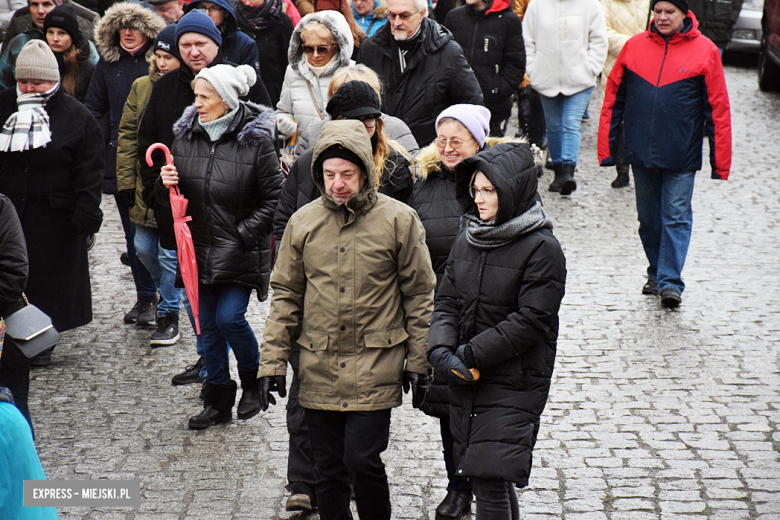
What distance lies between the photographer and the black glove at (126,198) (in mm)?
7254

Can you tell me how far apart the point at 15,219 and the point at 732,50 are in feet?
51.7

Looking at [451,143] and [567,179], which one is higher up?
[451,143]

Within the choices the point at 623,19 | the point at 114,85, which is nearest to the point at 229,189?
the point at 114,85

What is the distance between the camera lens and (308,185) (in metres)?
5.09

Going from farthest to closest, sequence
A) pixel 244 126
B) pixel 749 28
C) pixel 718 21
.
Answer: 1. pixel 749 28
2. pixel 718 21
3. pixel 244 126

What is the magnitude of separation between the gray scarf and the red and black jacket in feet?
13.1

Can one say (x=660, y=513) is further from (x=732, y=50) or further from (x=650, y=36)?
(x=732, y=50)

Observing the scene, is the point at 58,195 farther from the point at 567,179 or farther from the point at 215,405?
the point at 567,179

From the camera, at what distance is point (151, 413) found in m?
6.13

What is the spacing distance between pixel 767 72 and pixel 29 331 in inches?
527

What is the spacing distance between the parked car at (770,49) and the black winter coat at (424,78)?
9.53m

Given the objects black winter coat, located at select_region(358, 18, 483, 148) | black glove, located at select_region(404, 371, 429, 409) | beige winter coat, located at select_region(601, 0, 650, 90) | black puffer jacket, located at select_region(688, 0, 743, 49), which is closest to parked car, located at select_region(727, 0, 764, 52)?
black puffer jacket, located at select_region(688, 0, 743, 49)

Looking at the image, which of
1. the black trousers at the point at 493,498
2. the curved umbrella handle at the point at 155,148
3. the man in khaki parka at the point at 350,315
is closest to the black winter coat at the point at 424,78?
the curved umbrella handle at the point at 155,148

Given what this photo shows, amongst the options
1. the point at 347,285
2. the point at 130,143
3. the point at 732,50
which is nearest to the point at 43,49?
the point at 130,143
